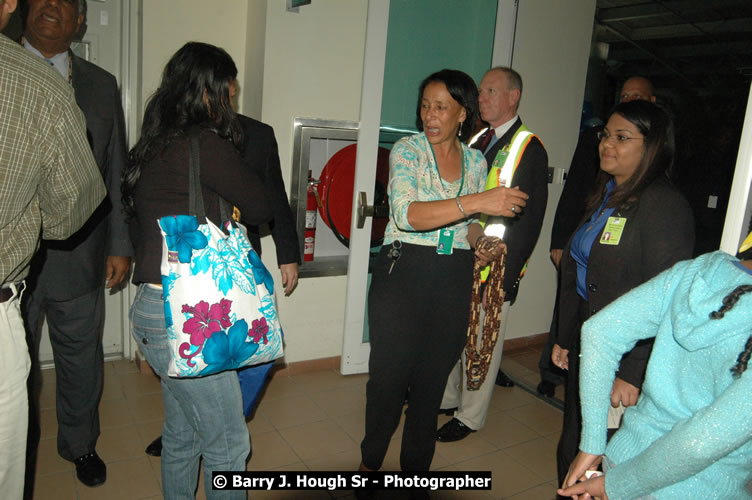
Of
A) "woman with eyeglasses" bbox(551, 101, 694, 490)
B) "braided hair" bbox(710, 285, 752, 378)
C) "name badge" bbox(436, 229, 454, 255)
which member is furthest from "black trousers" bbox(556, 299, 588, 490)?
"braided hair" bbox(710, 285, 752, 378)

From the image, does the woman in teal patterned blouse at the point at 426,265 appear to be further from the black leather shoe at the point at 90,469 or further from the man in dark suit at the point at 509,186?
the black leather shoe at the point at 90,469

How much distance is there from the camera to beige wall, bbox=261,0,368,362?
8.84 ft

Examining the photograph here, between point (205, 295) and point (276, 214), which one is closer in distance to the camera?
point (205, 295)

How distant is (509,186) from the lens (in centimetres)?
238

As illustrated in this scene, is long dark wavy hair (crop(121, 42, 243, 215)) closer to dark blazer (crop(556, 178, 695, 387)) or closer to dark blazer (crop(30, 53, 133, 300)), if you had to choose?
dark blazer (crop(30, 53, 133, 300))

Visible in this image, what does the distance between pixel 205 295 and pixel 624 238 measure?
4.07 ft

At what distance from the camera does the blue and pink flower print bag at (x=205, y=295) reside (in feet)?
4.11

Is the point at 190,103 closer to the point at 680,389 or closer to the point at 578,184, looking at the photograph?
the point at 680,389

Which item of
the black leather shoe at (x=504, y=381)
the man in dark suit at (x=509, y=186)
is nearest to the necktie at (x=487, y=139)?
the man in dark suit at (x=509, y=186)

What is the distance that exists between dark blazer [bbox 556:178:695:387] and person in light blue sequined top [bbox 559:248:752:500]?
21.0 inches

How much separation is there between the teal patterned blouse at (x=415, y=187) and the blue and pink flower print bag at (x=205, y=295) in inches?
22.2

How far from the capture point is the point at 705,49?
22.4ft

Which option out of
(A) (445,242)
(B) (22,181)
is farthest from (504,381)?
(B) (22,181)

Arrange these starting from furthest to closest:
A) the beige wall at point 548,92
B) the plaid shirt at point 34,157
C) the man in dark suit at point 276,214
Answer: the beige wall at point 548,92
the man in dark suit at point 276,214
the plaid shirt at point 34,157
